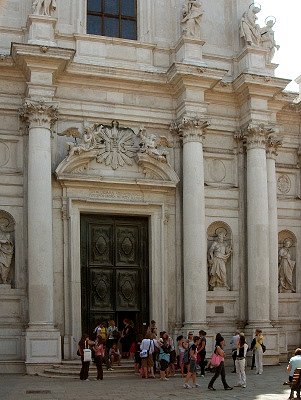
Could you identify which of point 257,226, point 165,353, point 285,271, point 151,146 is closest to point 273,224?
point 257,226

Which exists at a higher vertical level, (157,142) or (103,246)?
(157,142)

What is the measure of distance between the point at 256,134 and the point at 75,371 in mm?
8936

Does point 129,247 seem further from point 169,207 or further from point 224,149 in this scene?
point 224,149

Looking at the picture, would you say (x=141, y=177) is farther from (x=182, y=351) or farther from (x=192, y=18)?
(x=182, y=351)

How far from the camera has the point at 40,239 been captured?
2069cm

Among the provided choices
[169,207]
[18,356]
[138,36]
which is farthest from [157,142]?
[18,356]

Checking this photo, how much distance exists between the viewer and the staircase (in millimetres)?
19484

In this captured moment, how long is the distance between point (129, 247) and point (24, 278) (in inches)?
131

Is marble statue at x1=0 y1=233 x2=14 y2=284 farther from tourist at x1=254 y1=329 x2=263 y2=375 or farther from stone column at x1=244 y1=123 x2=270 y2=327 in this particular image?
stone column at x1=244 y1=123 x2=270 y2=327

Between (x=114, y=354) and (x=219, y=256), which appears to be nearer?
(x=114, y=354)

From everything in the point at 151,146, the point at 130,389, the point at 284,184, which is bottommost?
the point at 130,389

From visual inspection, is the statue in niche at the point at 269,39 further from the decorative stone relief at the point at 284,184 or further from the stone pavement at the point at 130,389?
the stone pavement at the point at 130,389

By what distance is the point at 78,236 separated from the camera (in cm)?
2188

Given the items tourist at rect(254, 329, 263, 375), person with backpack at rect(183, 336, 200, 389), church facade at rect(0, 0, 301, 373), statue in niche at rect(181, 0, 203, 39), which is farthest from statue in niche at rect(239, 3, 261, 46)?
person with backpack at rect(183, 336, 200, 389)
